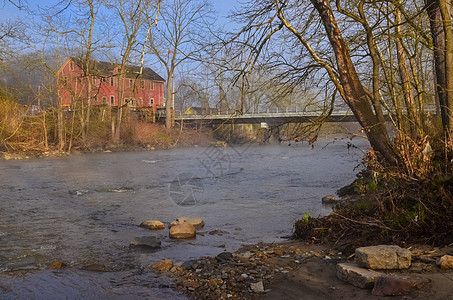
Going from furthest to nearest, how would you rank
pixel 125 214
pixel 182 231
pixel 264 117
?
pixel 264 117 → pixel 125 214 → pixel 182 231

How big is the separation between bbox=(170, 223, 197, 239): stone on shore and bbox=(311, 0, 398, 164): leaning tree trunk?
13.7ft

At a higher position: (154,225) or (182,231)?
(182,231)

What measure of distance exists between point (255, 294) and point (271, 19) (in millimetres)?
5241

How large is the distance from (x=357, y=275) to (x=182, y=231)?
5041mm

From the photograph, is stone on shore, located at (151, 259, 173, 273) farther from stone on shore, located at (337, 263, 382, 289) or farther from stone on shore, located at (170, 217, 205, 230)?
stone on shore, located at (170, 217, 205, 230)

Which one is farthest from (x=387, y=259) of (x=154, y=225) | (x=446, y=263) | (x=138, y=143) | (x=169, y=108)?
(x=169, y=108)

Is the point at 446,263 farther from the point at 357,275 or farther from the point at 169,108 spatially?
the point at 169,108

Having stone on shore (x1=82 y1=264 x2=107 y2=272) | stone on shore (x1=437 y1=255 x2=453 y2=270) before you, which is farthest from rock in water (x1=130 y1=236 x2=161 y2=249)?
stone on shore (x1=437 y1=255 x2=453 y2=270)

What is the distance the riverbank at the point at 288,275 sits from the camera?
462 cm

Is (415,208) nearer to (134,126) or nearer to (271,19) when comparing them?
(271,19)

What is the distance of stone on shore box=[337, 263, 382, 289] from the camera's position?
462 centimetres

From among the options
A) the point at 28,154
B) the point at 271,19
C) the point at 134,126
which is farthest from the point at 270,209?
the point at 134,126

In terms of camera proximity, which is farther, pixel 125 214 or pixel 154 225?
pixel 125 214

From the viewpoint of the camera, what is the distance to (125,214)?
11.9 m
